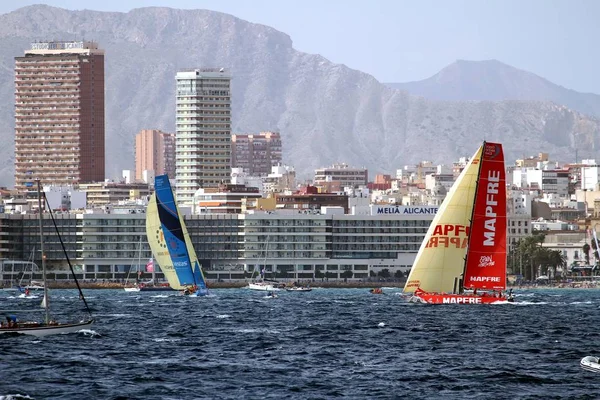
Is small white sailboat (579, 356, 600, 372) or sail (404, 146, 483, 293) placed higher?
sail (404, 146, 483, 293)

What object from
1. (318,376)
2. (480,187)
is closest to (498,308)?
(480,187)

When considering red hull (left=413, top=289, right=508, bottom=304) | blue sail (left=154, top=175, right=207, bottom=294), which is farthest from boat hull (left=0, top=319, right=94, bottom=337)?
blue sail (left=154, top=175, right=207, bottom=294)

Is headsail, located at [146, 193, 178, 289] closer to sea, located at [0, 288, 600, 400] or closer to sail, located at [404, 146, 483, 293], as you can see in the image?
sea, located at [0, 288, 600, 400]

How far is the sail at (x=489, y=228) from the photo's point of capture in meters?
115

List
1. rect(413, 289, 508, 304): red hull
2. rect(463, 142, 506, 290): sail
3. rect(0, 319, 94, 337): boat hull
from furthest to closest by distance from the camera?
rect(413, 289, 508, 304): red hull
rect(463, 142, 506, 290): sail
rect(0, 319, 94, 337): boat hull

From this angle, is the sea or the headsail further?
the headsail

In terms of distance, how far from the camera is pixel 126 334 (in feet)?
307

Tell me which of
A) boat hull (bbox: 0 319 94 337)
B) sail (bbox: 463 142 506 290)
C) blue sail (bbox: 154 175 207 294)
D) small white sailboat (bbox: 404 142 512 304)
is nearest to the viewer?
boat hull (bbox: 0 319 94 337)

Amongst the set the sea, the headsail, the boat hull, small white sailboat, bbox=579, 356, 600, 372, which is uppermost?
the headsail

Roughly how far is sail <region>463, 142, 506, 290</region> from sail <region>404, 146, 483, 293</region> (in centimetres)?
115

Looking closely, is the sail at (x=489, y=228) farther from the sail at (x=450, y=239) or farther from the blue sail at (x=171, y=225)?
the blue sail at (x=171, y=225)

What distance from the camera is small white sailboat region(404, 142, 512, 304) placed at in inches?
4545

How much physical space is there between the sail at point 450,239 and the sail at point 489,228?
1150mm

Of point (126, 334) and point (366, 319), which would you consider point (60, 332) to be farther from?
point (366, 319)
